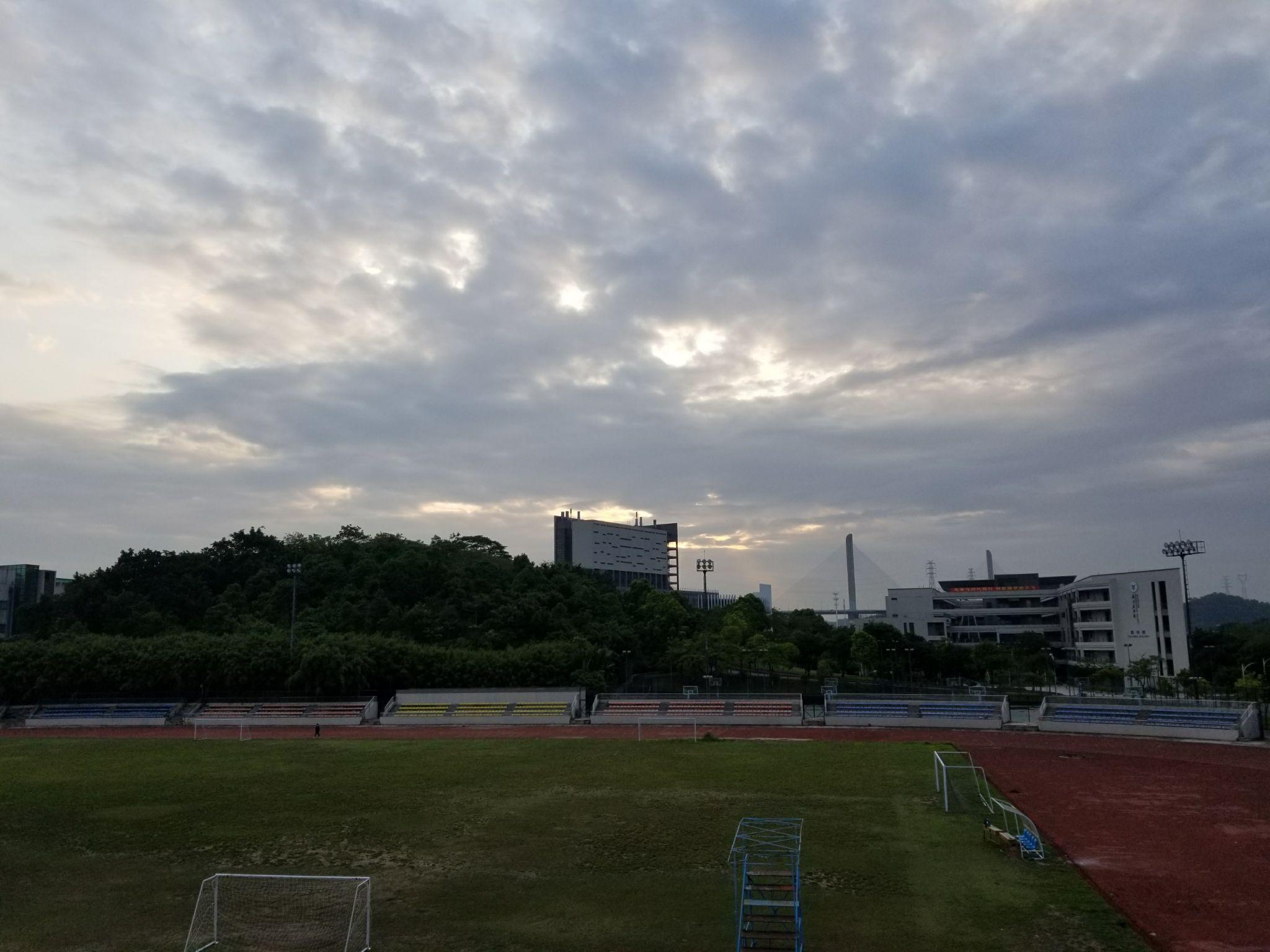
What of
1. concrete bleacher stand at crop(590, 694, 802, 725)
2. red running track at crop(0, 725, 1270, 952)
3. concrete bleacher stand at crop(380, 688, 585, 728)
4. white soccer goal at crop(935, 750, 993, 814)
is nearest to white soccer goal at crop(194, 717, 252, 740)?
red running track at crop(0, 725, 1270, 952)

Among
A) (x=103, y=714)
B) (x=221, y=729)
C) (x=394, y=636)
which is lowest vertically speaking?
(x=221, y=729)

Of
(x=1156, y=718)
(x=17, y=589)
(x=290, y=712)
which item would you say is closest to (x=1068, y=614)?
(x=1156, y=718)

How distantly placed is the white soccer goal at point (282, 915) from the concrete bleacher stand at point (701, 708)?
31422 mm

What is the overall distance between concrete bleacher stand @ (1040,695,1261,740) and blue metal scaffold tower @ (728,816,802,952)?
→ 29.8 m

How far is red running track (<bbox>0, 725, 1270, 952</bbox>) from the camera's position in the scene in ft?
51.1

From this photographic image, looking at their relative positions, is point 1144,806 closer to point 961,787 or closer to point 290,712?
point 961,787

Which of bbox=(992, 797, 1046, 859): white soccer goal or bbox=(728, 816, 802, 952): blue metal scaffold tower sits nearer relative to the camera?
bbox=(728, 816, 802, 952): blue metal scaffold tower

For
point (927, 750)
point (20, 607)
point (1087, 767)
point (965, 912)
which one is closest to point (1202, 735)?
point (1087, 767)

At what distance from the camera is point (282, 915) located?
609 inches

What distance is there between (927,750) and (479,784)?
63.4ft

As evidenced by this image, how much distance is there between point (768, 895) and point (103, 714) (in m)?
53.1

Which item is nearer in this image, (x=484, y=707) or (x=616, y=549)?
(x=484, y=707)

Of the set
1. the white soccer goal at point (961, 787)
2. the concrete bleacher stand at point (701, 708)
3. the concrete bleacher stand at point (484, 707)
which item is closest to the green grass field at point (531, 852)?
the white soccer goal at point (961, 787)

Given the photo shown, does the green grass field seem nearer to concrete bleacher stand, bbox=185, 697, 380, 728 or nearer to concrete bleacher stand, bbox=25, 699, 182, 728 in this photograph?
concrete bleacher stand, bbox=185, 697, 380, 728
